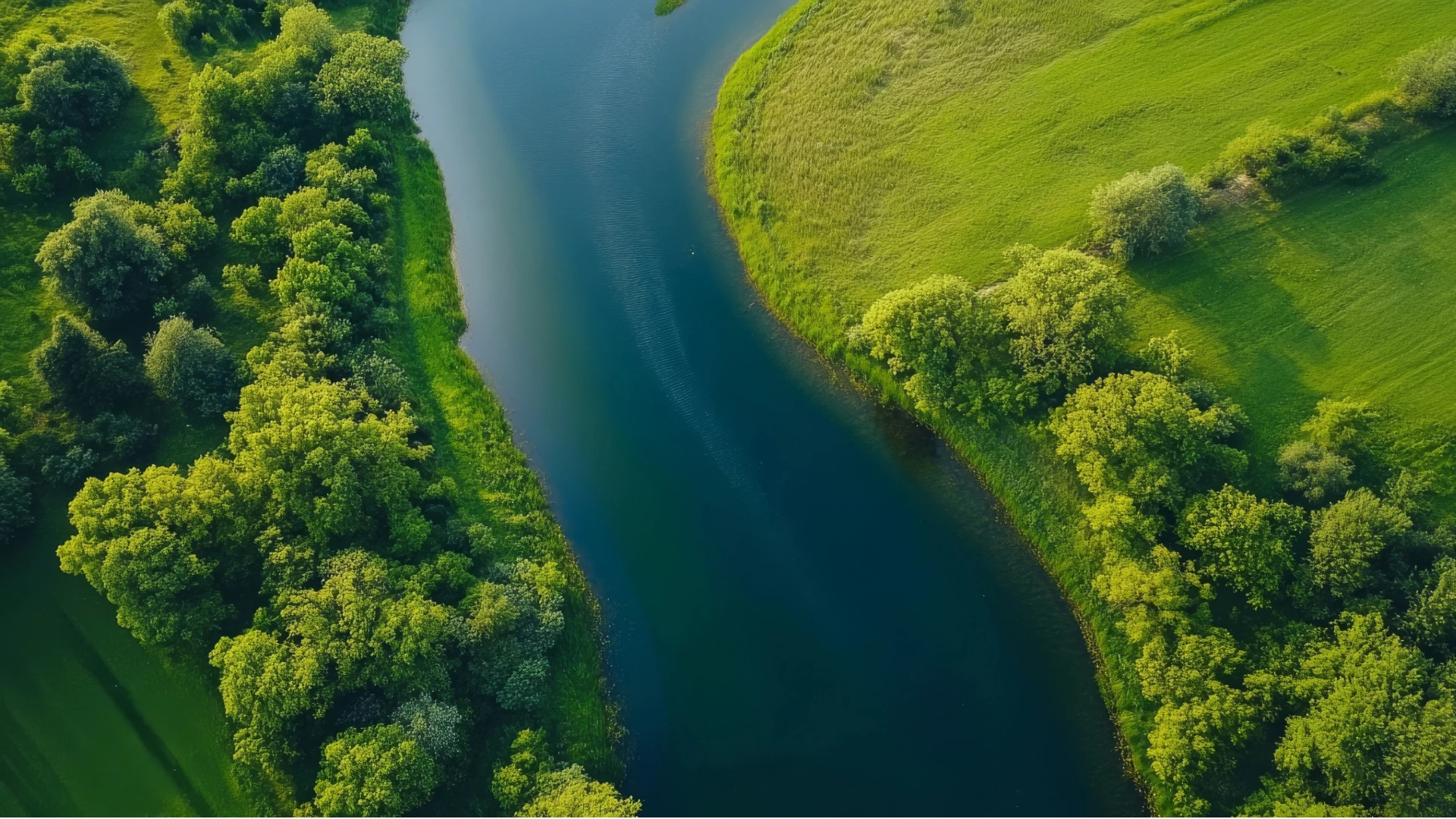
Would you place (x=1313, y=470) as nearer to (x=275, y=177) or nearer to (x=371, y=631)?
(x=371, y=631)

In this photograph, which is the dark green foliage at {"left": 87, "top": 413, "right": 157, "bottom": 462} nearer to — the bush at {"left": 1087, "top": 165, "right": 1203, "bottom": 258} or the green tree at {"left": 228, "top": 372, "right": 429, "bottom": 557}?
the green tree at {"left": 228, "top": 372, "right": 429, "bottom": 557}

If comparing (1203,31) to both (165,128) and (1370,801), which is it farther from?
(165,128)

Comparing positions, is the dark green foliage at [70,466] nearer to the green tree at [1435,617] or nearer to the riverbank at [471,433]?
the riverbank at [471,433]

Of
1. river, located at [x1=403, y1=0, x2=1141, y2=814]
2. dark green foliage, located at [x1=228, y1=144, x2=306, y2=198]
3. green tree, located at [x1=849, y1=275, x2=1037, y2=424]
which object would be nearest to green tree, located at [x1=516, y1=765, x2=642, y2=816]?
river, located at [x1=403, y1=0, x2=1141, y2=814]

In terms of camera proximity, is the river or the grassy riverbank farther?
the grassy riverbank

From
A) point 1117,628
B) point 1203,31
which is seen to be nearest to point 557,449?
point 1117,628

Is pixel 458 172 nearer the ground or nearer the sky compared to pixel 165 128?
nearer the ground
